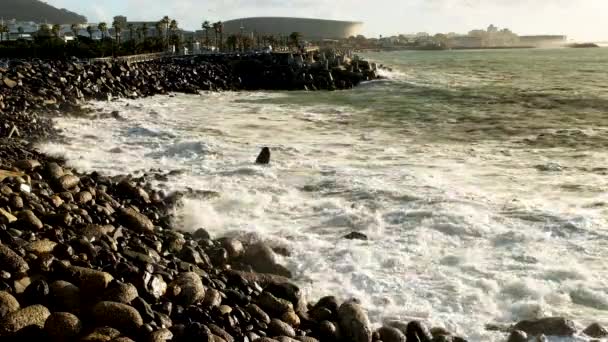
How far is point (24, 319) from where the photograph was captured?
5570 mm

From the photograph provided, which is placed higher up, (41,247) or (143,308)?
(41,247)

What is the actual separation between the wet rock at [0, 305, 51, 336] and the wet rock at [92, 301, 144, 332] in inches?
17.7

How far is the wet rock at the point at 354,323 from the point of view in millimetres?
6824

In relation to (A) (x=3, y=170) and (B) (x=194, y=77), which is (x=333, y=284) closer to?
(A) (x=3, y=170)

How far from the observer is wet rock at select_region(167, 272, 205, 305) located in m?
6.80

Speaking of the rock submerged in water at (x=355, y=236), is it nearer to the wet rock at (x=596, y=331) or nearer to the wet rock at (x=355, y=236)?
the wet rock at (x=355, y=236)

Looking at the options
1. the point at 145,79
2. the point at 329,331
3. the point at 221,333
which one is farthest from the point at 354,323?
the point at 145,79

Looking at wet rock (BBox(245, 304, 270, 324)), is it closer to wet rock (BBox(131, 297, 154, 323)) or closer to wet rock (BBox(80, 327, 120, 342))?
wet rock (BBox(131, 297, 154, 323))

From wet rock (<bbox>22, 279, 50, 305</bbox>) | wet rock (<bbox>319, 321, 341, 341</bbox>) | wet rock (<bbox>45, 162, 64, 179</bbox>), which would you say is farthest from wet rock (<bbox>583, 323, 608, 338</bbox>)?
wet rock (<bbox>45, 162, 64, 179</bbox>)

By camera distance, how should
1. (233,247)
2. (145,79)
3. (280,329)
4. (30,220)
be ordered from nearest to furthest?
(280,329)
(30,220)
(233,247)
(145,79)

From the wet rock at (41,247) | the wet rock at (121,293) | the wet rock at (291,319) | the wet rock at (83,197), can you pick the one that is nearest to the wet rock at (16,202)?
the wet rock at (83,197)

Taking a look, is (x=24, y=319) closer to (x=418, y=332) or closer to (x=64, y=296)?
(x=64, y=296)

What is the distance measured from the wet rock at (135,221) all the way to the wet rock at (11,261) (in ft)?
10.2

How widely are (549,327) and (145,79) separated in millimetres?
36032
